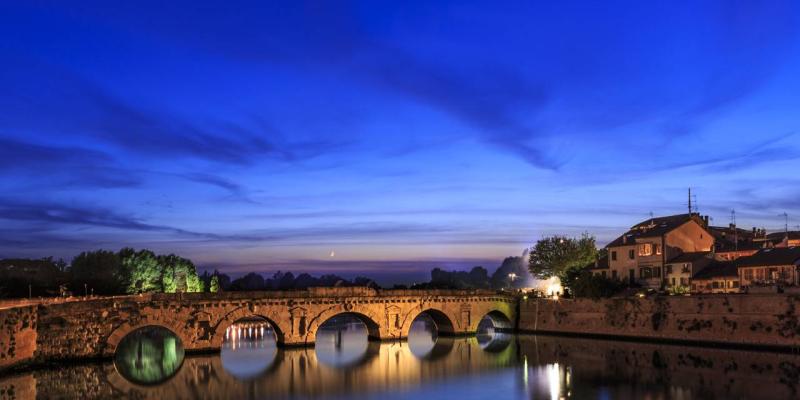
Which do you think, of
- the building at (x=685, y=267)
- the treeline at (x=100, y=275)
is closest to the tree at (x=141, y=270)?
the treeline at (x=100, y=275)

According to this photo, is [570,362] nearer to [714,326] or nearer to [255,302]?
[714,326]

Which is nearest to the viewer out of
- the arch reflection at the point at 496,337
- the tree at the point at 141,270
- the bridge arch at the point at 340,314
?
the bridge arch at the point at 340,314

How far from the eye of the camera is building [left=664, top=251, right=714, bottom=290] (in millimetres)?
68688

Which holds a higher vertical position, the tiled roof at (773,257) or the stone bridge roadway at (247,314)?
the tiled roof at (773,257)

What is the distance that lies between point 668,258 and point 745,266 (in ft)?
31.5

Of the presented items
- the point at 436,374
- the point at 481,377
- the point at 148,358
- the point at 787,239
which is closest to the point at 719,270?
the point at 787,239

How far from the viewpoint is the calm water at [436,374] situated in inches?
1542

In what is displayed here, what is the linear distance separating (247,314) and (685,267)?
132ft

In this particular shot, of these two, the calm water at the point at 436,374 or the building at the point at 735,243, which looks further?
the building at the point at 735,243

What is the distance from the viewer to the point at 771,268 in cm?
6081

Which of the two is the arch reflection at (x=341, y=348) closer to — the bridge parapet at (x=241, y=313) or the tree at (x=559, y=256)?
the bridge parapet at (x=241, y=313)

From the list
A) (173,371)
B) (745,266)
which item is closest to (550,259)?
(745,266)

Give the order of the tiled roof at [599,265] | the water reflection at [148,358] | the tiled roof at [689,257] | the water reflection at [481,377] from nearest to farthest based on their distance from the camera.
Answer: the water reflection at [481,377], the water reflection at [148,358], the tiled roof at [689,257], the tiled roof at [599,265]

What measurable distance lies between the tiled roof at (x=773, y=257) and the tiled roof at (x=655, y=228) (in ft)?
30.6
